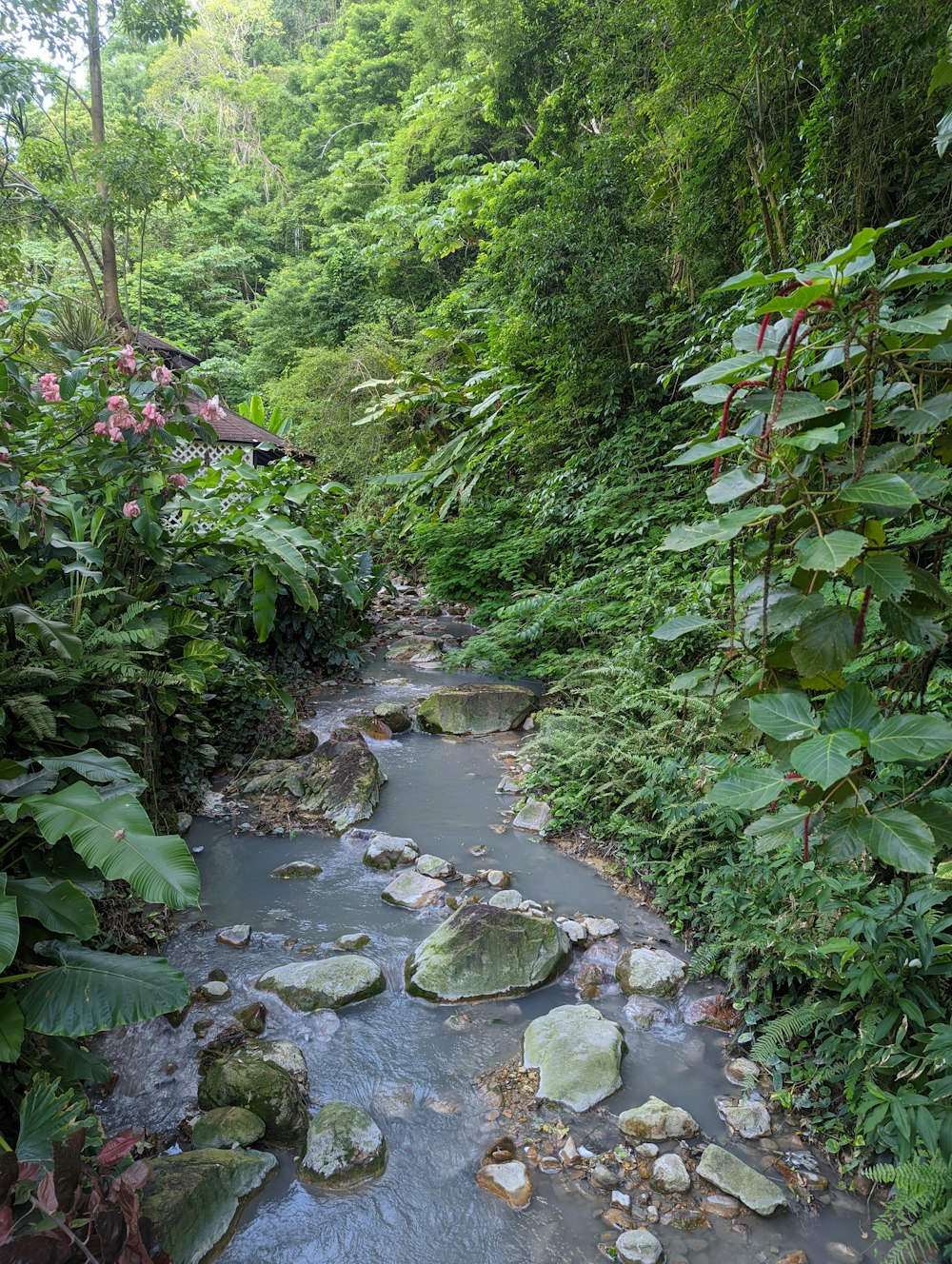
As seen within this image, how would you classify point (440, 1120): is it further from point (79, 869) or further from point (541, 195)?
point (541, 195)

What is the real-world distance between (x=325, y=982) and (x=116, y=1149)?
1077 millimetres

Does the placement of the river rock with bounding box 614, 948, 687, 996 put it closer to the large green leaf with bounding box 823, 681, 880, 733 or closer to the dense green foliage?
the dense green foliage

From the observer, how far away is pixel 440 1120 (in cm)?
215

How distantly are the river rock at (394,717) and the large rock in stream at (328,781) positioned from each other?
630mm

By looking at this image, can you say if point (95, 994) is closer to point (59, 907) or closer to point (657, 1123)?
point (59, 907)

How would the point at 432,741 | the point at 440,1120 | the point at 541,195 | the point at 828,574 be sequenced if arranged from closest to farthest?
the point at 828,574
the point at 440,1120
the point at 432,741
the point at 541,195

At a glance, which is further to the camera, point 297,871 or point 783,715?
point 297,871

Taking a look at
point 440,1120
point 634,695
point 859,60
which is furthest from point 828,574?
point 859,60

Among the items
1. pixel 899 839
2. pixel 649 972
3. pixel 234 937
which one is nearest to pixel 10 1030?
pixel 234 937

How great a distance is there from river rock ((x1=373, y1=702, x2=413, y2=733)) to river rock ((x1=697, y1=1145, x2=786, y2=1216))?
353cm

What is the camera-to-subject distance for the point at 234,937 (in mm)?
2959

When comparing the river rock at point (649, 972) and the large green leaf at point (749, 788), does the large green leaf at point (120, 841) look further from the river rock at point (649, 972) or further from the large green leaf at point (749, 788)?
the river rock at point (649, 972)

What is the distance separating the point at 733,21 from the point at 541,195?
3208 millimetres

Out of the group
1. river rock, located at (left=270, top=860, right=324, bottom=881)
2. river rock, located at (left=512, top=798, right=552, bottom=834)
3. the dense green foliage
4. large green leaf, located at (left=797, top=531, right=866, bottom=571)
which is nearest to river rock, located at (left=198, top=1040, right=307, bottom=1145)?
river rock, located at (left=270, top=860, right=324, bottom=881)
